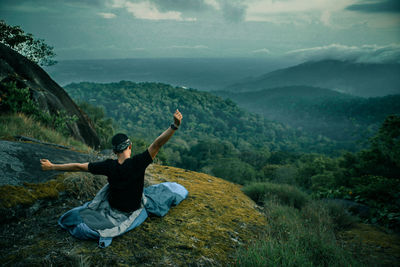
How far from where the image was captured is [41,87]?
930cm

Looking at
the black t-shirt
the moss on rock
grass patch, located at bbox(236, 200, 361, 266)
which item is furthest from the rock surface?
grass patch, located at bbox(236, 200, 361, 266)

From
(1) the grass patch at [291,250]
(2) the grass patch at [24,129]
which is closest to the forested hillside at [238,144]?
(1) the grass patch at [291,250]

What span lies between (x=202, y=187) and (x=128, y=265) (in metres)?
2.79

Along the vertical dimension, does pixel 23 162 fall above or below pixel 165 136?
below

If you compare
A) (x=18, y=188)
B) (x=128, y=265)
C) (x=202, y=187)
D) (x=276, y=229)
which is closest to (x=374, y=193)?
(x=276, y=229)

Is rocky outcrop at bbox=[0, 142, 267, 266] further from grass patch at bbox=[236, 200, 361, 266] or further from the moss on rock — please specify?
grass patch at bbox=[236, 200, 361, 266]

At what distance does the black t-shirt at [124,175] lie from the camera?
2.81 m

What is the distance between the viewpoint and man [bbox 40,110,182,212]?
2.79 metres

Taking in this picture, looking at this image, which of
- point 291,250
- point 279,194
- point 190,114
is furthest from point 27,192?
point 190,114

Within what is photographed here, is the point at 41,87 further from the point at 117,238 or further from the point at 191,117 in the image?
the point at 191,117

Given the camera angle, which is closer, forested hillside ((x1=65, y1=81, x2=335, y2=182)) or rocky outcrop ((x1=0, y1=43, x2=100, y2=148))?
rocky outcrop ((x1=0, y1=43, x2=100, y2=148))

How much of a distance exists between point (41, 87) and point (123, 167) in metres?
9.08

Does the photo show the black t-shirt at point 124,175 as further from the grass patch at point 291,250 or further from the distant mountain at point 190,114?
the distant mountain at point 190,114

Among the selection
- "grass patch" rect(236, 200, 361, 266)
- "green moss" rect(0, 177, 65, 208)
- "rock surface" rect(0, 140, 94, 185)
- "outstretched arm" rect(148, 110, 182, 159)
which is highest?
"outstretched arm" rect(148, 110, 182, 159)
